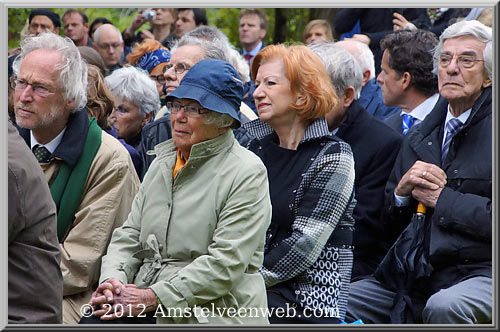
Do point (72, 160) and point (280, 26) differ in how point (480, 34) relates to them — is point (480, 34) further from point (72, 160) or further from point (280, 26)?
point (280, 26)

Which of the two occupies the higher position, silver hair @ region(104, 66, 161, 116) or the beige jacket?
silver hair @ region(104, 66, 161, 116)

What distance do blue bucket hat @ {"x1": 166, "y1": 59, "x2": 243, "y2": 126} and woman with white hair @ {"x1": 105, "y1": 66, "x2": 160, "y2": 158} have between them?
7.64 feet

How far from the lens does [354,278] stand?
521cm

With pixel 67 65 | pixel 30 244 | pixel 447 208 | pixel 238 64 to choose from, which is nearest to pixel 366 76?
pixel 238 64

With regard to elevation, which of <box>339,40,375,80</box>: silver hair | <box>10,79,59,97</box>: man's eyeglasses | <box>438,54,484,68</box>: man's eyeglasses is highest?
<box>438,54,484,68</box>: man's eyeglasses

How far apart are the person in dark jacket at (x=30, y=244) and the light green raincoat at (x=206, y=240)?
440 millimetres

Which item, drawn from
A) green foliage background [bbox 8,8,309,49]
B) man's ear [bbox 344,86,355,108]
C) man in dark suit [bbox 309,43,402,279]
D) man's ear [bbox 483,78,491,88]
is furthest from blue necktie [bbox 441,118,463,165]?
green foliage background [bbox 8,8,309,49]

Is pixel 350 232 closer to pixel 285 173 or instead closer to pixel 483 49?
pixel 285 173

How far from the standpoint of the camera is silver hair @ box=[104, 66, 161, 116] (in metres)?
6.18

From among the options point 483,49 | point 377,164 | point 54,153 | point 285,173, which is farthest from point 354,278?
point 54,153

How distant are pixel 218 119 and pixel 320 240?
92 cm

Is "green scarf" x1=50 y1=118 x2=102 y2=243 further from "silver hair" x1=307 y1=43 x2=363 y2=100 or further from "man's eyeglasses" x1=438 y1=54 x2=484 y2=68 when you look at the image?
"man's eyeglasses" x1=438 y1=54 x2=484 y2=68

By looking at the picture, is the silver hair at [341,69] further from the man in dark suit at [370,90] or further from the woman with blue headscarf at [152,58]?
the woman with blue headscarf at [152,58]

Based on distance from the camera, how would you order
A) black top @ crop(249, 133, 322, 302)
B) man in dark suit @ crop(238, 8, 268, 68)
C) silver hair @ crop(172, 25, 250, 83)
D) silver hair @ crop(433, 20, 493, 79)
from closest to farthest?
black top @ crop(249, 133, 322, 302)
silver hair @ crop(433, 20, 493, 79)
silver hair @ crop(172, 25, 250, 83)
man in dark suit @ crop(238, 8, 268, 68)
